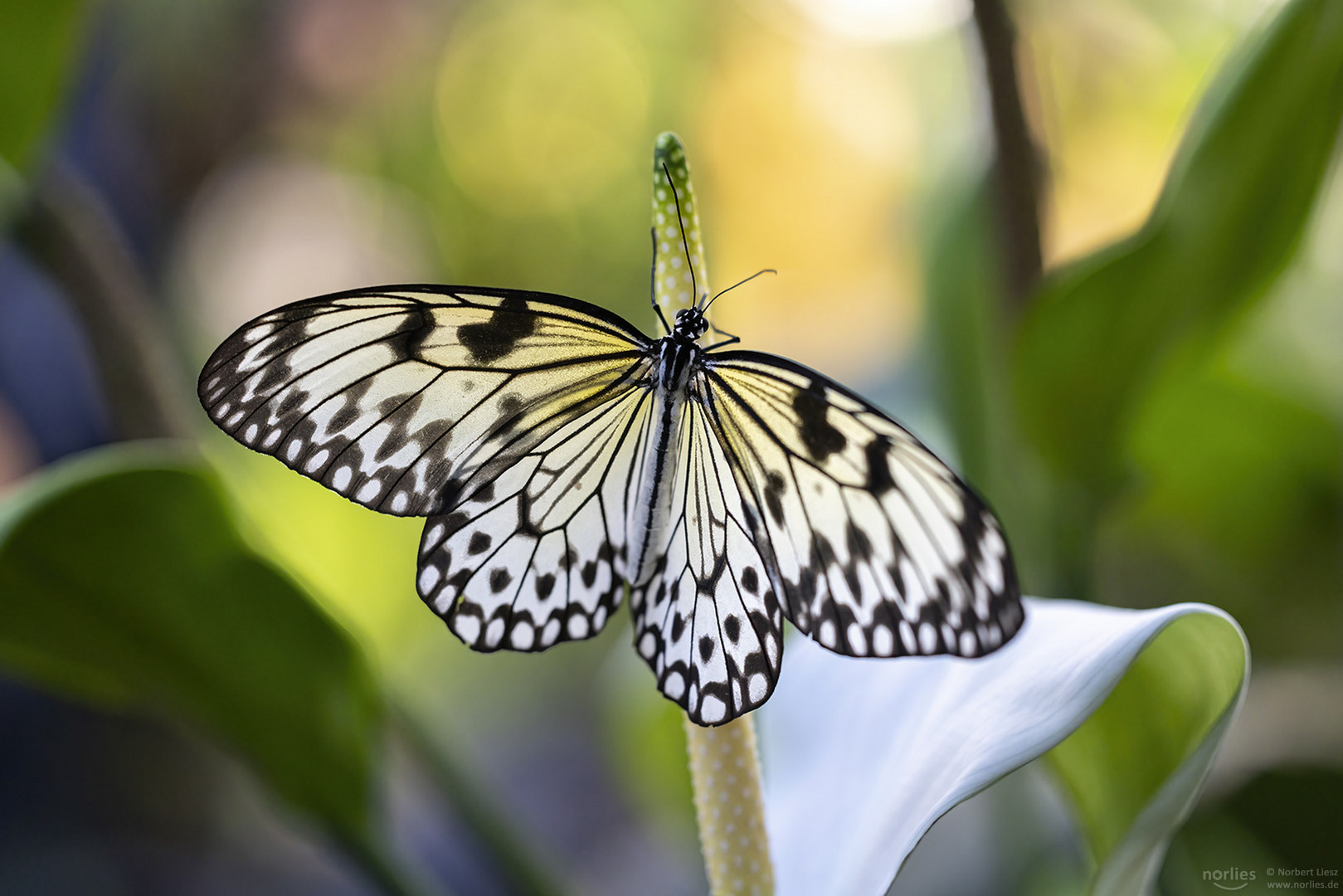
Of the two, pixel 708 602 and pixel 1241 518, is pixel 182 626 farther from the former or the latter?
pixel 1241 518

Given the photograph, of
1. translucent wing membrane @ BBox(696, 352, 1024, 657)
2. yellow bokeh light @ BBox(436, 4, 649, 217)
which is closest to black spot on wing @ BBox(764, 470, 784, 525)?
translucent wing membrane @ BBox(696, 352, 1024, 657)

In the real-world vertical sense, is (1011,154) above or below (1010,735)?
above

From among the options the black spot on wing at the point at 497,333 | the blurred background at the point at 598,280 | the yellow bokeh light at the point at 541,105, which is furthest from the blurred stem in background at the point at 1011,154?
the yellow bokeh light at the point at 541,105

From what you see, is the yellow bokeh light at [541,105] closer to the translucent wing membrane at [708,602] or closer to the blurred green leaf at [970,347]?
the blurred green leaf at [970,347]

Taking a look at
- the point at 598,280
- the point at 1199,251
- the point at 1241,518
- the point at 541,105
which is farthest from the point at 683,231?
the point at 541,105

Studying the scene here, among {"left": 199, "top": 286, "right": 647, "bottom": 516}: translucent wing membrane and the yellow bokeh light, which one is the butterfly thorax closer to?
{"left": 199, "top": 286, "right": 647, "bottom": 516}: translucent wing membrane

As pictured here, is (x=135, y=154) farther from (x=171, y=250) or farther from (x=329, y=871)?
(x=329, y=871)
